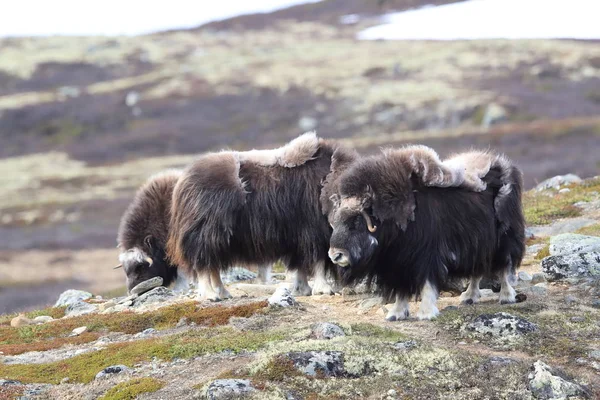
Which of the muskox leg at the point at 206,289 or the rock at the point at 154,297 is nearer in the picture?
the muskox leg at the point at 206,289

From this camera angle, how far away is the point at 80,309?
910 cm

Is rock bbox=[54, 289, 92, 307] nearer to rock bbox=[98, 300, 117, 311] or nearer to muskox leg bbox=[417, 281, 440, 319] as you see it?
rock bbox=[98, 300, 117, 311]

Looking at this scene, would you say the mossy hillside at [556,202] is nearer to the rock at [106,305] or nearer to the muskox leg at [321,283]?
the muskox leg at [321,283]

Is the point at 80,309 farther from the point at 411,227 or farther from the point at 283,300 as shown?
the point at 411,227

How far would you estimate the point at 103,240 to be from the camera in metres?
26.9

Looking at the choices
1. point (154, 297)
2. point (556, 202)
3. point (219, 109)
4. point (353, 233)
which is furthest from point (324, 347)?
point (219, 109)

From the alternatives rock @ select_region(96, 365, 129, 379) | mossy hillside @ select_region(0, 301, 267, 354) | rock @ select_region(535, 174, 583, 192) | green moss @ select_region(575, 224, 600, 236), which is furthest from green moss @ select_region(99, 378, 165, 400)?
rock @ select_region(535, 174, 583, 192)

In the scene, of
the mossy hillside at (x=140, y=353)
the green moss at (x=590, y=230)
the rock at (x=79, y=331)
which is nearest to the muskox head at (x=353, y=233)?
the mossy hillside at (x=140, y=353)

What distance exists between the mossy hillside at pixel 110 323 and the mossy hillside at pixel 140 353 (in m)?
0.51

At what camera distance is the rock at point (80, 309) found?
889 centimetres

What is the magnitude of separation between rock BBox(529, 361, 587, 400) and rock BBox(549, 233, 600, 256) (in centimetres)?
257

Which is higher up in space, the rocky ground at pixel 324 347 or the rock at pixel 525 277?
the rocky ground at pixel 324 347

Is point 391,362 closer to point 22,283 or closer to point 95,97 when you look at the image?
point 22,283

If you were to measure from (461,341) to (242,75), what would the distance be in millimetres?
54816
